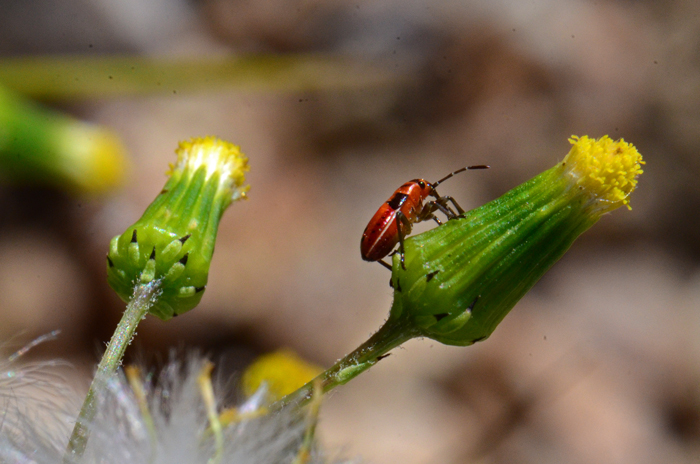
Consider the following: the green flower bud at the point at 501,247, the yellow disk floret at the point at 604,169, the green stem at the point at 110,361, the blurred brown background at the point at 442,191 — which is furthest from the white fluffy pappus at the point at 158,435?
the blurred brown background at the point at 442,191

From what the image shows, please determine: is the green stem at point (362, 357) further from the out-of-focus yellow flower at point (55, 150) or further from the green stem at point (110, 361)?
the out-of-focus yellow flower at point (55, 150)

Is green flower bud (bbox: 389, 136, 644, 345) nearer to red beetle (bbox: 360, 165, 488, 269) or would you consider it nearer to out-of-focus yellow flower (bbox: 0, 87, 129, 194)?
red beetle (bbox: 360, 165, 488, 269)

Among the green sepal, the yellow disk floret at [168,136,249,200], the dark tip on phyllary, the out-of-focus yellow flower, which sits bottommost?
the dark tip on phyllary

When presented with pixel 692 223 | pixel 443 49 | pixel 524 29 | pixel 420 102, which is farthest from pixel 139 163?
pixel 692 223

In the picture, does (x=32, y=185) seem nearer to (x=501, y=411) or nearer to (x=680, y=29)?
(x=501, y=411)

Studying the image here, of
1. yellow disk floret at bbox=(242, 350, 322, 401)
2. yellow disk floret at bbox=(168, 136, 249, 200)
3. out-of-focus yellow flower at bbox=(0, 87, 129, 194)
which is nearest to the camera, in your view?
yellow disk floret at bbox=(168, 136, 249, 200)

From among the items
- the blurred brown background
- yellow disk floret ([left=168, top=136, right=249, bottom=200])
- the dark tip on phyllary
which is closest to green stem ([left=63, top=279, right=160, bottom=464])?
yellow disk floret ([left=168, top=136, right=249, bottom=200])
